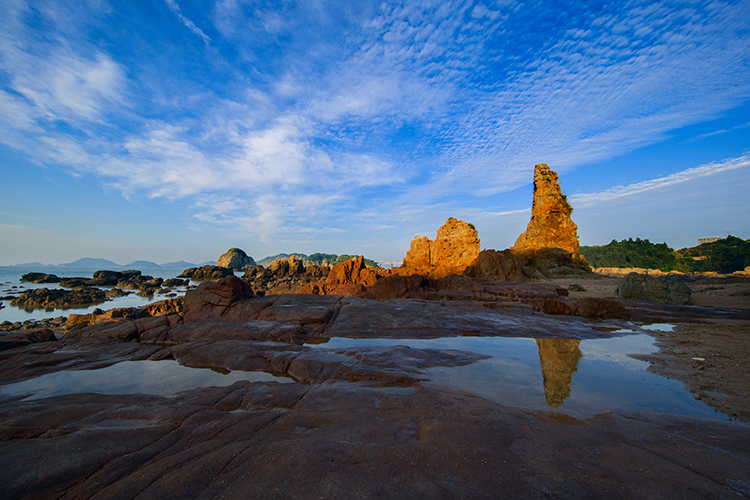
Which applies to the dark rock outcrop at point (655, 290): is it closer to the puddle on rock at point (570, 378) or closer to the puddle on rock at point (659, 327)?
the puddle on rock at point (659, 327)

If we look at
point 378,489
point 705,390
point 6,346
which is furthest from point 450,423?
point 6,346

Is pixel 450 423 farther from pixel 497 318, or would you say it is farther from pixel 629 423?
pixel 497 318

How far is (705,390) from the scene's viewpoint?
4.75 m

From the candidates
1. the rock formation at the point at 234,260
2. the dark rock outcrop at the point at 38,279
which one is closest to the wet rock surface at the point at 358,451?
the dark rock outcrop at the point at 38,279

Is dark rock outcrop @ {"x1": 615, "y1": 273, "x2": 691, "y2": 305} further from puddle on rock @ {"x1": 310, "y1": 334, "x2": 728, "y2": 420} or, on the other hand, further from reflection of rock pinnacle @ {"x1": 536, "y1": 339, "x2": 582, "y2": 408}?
reflection of rock pinnacle @ {"x1": 536, "y1": 339, "x2": 582, "y2": 408}

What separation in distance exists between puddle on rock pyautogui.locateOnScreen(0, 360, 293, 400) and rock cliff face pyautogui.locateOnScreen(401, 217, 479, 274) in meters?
36.9

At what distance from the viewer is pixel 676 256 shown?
2045 inches

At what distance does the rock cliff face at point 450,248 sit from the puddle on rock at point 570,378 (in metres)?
33.8

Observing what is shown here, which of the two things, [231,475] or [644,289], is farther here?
[644,289]

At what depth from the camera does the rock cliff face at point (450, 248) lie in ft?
144

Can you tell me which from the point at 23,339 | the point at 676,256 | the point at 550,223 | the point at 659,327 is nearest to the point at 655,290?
the point at 659,327

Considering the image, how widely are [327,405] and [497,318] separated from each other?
851 cm

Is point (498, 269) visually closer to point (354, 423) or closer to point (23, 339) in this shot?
point (354, 423)

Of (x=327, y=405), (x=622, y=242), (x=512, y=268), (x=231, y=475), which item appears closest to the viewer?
(x=231, y=475)
